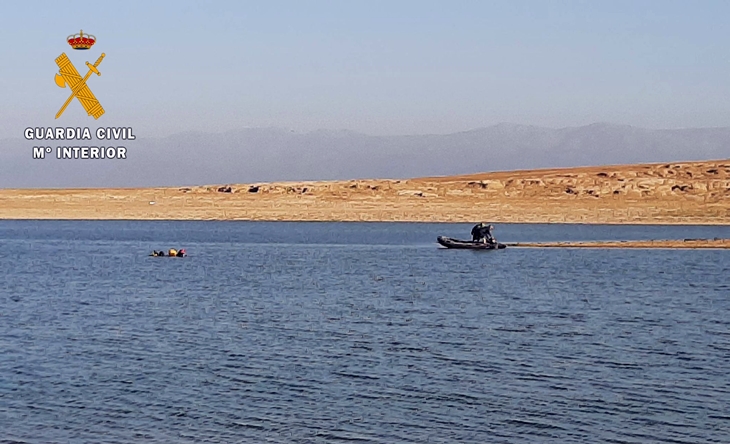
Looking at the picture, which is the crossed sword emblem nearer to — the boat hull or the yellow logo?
the yellow logo

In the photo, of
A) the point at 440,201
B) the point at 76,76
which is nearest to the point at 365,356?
the point at 76,76

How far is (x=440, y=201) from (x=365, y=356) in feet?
315

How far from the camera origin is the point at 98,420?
19.5 metres

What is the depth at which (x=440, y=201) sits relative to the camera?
122m

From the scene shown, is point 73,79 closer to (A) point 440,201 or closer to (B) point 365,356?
(B) point 365,356

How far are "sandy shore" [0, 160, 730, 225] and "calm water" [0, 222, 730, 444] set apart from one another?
60692 millimetres

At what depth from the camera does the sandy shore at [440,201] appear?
114375 millimetres

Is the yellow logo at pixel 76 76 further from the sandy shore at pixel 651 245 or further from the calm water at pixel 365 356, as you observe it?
the sandy shore at pixel 651 245

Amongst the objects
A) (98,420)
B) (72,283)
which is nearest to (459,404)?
(98,420)

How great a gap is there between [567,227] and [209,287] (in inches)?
2949

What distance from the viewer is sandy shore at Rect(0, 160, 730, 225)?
→ 11438 cm

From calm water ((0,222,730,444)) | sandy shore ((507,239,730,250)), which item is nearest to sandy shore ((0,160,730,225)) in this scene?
sandy shore ((507,239,730,250))

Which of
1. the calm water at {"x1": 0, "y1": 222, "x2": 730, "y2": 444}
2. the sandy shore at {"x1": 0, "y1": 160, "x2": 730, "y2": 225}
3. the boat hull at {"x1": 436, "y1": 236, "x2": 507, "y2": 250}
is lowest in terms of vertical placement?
the calm water at {"x1": 0, "y1": 222, "x2": 730, "y2": 444}

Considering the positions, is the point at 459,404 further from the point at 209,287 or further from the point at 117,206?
the point at 117,206
